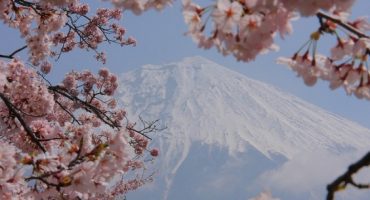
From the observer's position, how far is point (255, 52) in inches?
108

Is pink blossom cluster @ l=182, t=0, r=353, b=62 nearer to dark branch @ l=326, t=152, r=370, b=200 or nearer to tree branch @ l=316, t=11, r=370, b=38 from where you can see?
tree branch @ l=316, t=11, r=370, b=38

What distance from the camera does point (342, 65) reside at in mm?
2939

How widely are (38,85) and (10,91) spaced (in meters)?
0.33

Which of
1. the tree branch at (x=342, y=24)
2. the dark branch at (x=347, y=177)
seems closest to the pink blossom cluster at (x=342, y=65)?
the tree branch at (x=342, y=24)

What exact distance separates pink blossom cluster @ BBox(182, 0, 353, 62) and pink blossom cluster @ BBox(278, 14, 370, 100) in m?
0.23

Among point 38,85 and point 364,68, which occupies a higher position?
point 38,85

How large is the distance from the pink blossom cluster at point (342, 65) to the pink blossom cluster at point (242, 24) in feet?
0.75

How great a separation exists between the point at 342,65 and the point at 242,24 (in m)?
0.71

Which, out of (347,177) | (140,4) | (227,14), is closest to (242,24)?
(227,14)

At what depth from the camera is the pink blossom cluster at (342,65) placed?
2.73m

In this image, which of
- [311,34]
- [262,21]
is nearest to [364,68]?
[311,34]

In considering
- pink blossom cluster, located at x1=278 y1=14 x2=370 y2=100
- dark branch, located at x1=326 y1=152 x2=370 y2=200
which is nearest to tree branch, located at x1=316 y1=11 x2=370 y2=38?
pink blossom cluster, located at x1=278 y1=14 x2=370 y2=100

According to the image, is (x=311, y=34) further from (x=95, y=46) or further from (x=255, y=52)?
(x=95, y=46)

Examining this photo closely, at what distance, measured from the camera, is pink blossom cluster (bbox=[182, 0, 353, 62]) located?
2.48 metres
